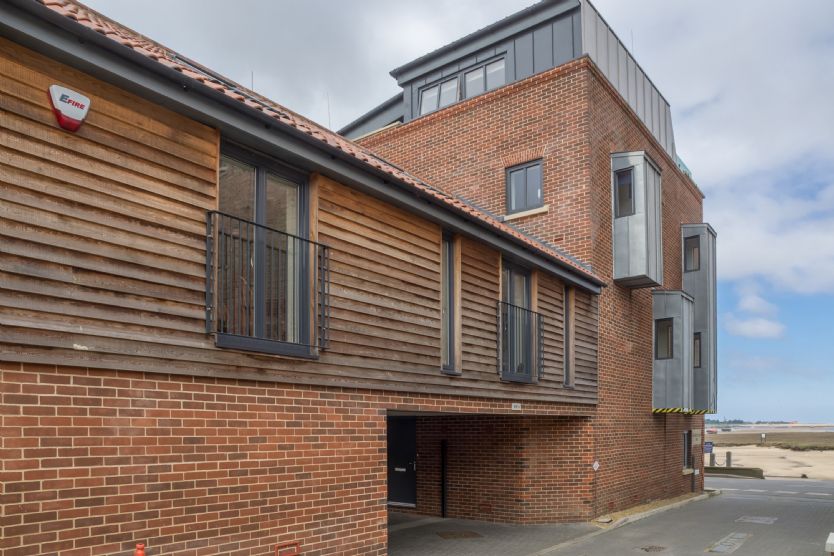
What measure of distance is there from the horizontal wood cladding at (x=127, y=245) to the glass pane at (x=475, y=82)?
1031 centimetres

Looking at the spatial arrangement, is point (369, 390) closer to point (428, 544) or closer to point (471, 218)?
point (471, 218)

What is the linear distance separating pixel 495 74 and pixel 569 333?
24.0ft

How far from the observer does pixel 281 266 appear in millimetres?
7488

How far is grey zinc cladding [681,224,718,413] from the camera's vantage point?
64.4 feet

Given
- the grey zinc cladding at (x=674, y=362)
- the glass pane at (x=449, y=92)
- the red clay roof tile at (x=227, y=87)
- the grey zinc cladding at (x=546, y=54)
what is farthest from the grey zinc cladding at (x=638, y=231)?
the glass pane at (x=449, y=92)

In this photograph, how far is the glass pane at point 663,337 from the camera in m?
17.8

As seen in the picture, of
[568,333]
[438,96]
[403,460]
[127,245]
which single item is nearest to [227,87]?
[127,245]

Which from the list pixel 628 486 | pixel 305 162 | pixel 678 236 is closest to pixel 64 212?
pixel 305 162

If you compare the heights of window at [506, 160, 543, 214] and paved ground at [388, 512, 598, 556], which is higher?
window at [506, 160, 543, 214]

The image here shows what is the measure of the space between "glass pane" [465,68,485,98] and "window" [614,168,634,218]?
13.7 ft

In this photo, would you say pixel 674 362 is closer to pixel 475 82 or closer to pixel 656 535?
pixel 656 535

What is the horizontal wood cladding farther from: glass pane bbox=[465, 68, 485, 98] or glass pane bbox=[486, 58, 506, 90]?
glass pane bbox=[465, 68, 485, 98]

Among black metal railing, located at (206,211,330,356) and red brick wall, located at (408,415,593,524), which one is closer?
black metal railing, located at (206,211,330,356)

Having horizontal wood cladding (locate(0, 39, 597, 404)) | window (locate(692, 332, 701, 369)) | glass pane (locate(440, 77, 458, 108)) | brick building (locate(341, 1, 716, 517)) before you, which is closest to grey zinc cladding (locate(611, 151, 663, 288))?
brick building (locate(341, 1, 716, 517))
